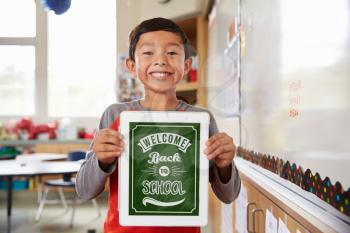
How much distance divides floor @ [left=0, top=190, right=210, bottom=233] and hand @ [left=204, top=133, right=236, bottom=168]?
1.82m

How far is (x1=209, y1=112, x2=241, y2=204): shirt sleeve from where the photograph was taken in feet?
1.64

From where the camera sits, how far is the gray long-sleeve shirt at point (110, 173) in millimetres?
503

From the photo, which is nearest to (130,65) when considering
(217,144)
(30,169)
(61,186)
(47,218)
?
(217,144)

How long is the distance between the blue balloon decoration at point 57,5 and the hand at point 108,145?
0.18 metres

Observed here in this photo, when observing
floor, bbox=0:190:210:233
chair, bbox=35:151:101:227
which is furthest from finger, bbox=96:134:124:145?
floor, bbox=0:190:210:233

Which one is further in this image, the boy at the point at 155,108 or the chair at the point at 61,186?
the chair at the point at 61,186

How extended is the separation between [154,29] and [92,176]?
197 mm

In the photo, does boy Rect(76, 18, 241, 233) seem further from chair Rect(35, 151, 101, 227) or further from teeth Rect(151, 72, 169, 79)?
chair Rect(35, 151, 101, 227)

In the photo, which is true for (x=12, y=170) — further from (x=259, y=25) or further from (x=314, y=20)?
(x=314, y=20)

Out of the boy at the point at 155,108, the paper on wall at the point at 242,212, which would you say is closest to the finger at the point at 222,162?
the boy at the point at 155,108

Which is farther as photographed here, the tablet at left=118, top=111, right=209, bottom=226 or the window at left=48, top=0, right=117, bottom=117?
the window at left=48, top=0, right=117, bottom=117

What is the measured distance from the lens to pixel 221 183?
52cm

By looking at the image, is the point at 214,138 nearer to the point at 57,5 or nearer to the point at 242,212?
the point at 57,5

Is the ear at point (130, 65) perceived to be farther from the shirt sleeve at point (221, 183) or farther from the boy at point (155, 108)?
the shirt sleeve at point (221, 183)
